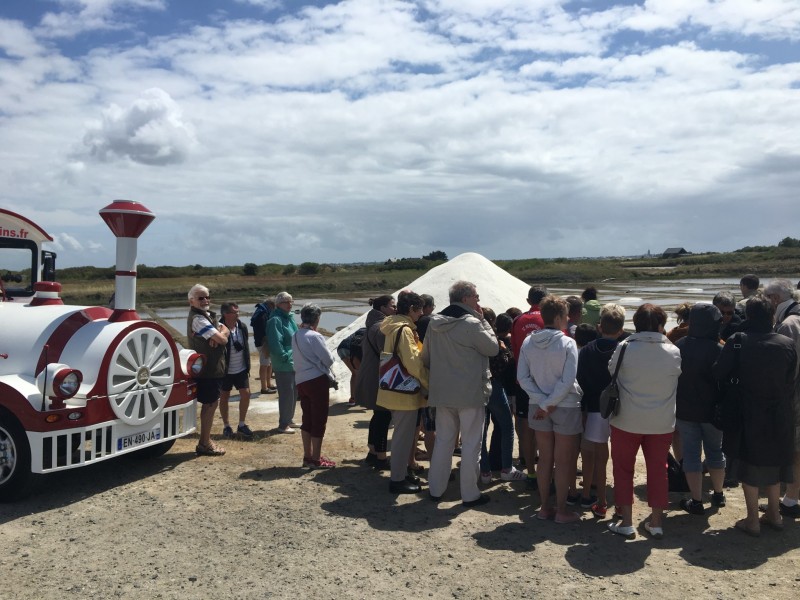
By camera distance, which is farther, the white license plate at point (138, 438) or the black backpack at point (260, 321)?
the black backpack at point (260, 321)

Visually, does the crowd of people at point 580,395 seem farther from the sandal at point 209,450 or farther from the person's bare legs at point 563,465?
the sandal at point 209,450

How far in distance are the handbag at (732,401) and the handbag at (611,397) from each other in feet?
3.07

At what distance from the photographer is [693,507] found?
18.5ft

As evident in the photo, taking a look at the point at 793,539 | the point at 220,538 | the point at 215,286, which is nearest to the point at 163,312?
the point at 215,286

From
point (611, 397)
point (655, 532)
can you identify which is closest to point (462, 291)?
point (611, 397)

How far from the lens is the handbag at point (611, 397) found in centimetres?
505

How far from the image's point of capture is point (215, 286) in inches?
1780

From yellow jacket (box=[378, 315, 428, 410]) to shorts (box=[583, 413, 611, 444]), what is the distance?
1497mm

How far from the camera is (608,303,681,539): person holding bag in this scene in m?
4.99

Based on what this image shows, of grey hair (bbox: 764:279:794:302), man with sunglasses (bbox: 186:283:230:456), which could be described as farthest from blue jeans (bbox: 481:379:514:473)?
man with sunglasses (bbox: 186:283:230:456)

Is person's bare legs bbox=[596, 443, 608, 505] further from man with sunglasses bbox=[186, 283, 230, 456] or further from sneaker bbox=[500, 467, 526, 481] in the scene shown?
man with sunglasses bbox=[186, 283, 230, 456]

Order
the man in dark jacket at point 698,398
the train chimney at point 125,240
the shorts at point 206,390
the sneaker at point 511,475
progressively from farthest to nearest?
the shorts at point 206,390, the sneaker at point 511,475, the train chimney at point 125,240, the man in dark jacket at point 698,398

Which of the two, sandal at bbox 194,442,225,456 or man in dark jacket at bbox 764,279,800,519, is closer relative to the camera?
man in dark jacket at bbox 764,279,800,519

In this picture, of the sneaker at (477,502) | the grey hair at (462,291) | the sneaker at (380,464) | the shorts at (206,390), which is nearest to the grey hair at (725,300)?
the grey hair at (462,291)
